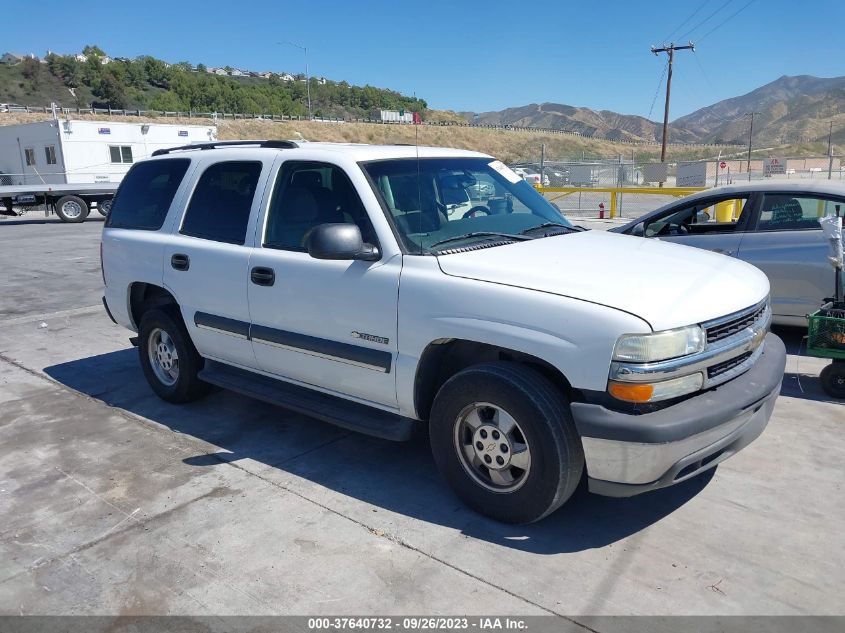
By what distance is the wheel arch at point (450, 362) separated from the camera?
3.34 metres

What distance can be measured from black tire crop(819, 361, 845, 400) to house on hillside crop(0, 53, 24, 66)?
430 feet

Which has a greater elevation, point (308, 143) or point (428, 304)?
point (308, 143)

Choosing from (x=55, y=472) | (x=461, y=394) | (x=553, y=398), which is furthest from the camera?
(x=55, y=472)

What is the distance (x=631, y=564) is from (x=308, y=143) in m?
3.31

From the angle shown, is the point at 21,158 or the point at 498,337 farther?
the point at 21,158

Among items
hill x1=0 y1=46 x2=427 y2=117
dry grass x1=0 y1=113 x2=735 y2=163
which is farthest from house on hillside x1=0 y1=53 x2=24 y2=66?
dry grass x1=0 y1=113 x2=735 y2=163

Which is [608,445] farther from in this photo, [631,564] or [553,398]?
[631,564]

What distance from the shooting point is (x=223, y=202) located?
15.5 feet

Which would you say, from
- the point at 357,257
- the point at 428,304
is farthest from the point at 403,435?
the point at 357,257

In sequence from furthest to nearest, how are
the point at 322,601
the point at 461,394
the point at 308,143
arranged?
the point at 308,143 → the point at 461,394 → the point at 322,601

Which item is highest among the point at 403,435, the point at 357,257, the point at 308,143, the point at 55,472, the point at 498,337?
the point at 308,143

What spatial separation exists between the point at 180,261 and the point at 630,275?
3206mm

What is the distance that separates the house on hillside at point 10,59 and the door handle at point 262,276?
129327 mm

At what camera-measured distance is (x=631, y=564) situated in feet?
10.3
